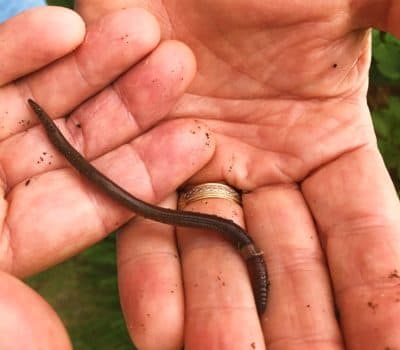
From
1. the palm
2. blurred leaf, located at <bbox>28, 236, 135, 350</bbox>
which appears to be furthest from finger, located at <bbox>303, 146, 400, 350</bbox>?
blurred leaf, located at <bbox>28, 236, 135, 350</bbox>

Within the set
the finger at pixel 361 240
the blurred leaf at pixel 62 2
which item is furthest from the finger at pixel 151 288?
the blurred leaf at pixel 62 2

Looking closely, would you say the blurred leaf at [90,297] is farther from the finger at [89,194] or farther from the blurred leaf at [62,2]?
the blurred leaf at [62,2]

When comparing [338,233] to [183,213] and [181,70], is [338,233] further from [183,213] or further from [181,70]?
[181,70]

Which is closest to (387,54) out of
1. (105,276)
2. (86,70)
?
(86,70)

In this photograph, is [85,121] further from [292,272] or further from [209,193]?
[292,272]

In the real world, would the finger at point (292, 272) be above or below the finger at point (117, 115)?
below
